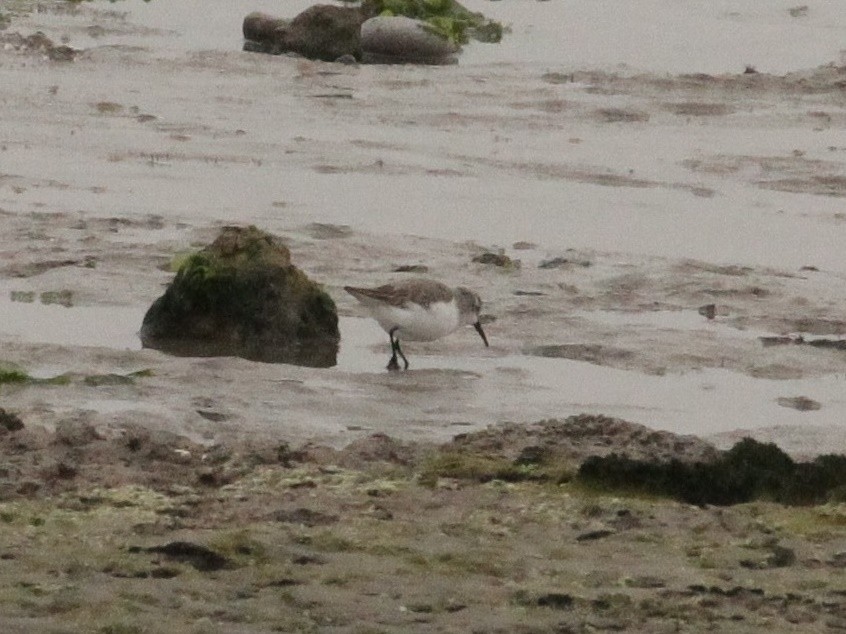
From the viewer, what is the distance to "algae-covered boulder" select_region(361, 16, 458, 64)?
24.1 m

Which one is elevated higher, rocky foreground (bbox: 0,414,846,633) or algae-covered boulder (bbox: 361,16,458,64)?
algae-covered boulder (bbox: 361,16,458,64)

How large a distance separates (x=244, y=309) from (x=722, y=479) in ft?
15.1

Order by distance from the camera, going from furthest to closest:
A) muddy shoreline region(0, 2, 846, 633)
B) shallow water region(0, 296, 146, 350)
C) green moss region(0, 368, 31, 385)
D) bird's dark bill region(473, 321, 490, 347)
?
bird's dark bill region(473, 321, 490, 347), shallow water region(0, 296, 146, 350), green moss region(0, 368, 31, 385), muddy shoreline region(0, 2, 846, 633)

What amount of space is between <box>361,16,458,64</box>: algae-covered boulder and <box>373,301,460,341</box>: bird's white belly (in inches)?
493

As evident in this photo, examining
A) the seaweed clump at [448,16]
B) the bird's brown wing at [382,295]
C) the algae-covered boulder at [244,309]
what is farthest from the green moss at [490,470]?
the seaweed clump at [448,16]

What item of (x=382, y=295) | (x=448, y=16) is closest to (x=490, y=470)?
(x=382, y=295)

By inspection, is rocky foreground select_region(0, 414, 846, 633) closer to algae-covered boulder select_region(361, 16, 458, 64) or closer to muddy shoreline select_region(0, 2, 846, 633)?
muddy shoreline select_region(0, 2, 846, 633)

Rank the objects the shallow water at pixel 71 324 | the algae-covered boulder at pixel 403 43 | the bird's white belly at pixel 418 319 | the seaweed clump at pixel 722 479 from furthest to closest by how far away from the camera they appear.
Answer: the algae-covered boulder at pixel 403 43, the bird's white belly at pixel 418 319, the shallow water at pixel 71 324, the seaweed clump at pixel 722 479

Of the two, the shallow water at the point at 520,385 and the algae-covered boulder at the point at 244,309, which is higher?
the algae-covered boulder at the point at 244,309

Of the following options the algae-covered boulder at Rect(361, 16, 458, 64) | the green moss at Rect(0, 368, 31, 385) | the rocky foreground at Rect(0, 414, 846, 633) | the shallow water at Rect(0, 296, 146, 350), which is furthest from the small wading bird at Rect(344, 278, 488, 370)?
the algae-covered boulder at Rect(361, 16, 458, 64)

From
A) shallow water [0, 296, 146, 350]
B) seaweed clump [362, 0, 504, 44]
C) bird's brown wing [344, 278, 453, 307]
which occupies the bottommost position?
shallow water [0, 296, 146, 350]

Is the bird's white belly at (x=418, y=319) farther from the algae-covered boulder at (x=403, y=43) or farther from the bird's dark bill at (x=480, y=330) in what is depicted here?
the algae-covered boulder at (x=403, y=43)

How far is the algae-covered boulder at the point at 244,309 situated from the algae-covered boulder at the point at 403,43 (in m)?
12.3

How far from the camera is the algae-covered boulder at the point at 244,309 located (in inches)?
463
